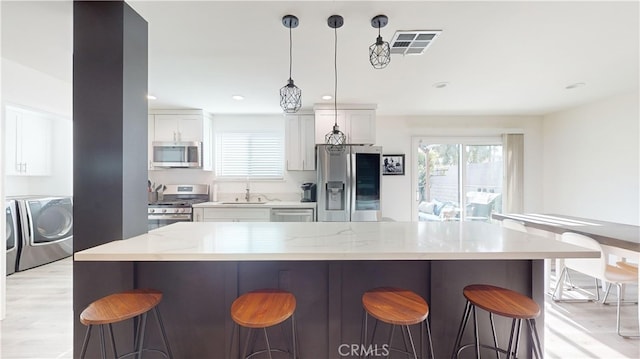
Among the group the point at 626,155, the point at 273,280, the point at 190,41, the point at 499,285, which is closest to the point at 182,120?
the point at 190,41

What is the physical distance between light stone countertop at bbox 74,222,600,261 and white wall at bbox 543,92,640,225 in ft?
9.75

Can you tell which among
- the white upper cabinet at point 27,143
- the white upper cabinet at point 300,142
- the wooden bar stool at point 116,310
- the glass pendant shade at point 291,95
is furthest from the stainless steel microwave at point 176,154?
A: the wooden bar stool at point 116,310

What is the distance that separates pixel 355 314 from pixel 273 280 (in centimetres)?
55

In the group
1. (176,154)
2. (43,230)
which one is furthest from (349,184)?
(43,230)

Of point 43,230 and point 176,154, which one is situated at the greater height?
point 176,154

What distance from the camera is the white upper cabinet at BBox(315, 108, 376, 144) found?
398cm

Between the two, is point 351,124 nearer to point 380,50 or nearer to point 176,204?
point 380,50

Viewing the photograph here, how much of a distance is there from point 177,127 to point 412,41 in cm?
367

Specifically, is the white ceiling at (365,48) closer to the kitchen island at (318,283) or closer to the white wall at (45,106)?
the white wall at (45,106)

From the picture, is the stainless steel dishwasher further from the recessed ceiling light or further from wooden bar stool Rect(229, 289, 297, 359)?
the recessed ceiling light

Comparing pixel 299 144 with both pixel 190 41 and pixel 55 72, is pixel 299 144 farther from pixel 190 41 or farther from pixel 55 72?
pixel 55 72

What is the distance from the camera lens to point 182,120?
426 cm

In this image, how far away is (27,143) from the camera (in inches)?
162

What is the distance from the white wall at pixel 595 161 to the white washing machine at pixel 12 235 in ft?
25.2
